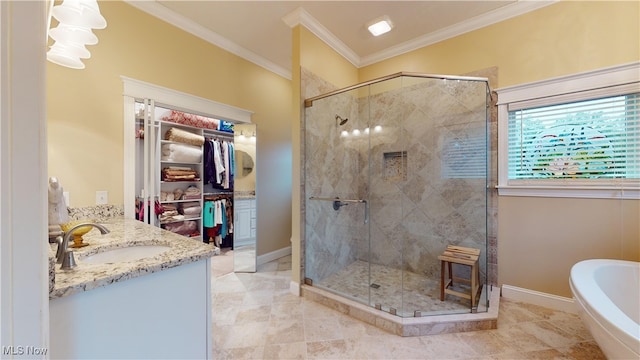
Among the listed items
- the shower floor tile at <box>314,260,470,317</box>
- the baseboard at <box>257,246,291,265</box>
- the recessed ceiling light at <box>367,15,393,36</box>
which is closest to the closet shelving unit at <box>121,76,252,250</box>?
the baseboard at <box>257,246,291,265</box>

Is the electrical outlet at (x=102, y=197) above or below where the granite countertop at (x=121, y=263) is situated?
above

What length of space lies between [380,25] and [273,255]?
2997mm

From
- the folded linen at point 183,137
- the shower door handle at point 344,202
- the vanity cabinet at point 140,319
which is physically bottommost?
the vanity cabinet at point 140,319

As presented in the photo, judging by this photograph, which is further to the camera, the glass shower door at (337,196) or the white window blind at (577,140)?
the glass shower door at (337,196)

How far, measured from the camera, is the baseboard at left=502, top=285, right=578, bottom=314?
1.95 m

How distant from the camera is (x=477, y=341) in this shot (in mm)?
1634

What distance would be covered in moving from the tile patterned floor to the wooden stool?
26cm

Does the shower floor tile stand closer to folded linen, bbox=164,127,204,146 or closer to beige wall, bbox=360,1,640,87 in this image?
beige wall, bbox=360,1,640,87

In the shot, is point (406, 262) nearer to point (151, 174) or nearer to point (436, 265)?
point (436, 265)

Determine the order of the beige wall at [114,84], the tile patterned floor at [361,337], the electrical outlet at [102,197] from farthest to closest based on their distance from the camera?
the electrical outlet at [102,197]
the beige wall at [114,84]
the tile patterned floor at [361,337]

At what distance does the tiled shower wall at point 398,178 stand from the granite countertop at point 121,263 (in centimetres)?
129

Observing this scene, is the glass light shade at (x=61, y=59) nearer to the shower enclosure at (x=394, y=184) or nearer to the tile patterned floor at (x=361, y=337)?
the shower enclosure at (x=394, y=184)

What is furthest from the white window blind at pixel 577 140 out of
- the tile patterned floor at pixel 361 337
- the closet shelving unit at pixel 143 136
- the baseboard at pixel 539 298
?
the closet shelving unit at pixel 143 136

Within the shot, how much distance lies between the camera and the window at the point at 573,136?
5.84 ft
